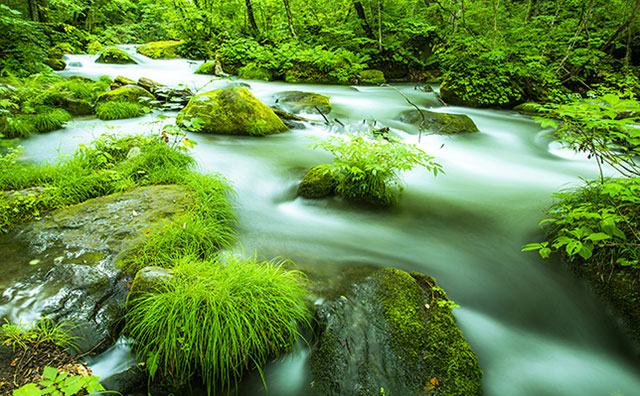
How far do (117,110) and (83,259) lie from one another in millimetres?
4857

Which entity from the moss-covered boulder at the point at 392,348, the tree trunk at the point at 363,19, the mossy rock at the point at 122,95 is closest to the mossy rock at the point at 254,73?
the mossy rock at the point at 122,95

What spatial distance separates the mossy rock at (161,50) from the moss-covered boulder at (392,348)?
14.8 meters

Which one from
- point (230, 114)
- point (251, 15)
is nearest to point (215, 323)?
point (230, 114)

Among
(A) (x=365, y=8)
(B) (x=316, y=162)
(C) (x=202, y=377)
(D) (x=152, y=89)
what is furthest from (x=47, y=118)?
(A) (x=365, y=8)

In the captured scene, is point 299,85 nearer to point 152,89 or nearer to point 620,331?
point 152,89

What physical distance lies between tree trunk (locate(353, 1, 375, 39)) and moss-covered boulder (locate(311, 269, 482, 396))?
13351mm

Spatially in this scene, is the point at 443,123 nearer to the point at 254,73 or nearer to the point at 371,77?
the point at 371,77

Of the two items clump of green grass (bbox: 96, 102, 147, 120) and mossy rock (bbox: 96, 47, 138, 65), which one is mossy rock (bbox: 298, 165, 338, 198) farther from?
mossy rock (bbox: 96, 47, 138, 65)

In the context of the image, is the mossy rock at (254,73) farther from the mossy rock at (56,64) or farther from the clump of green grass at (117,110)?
the mossy rock at (56,64)

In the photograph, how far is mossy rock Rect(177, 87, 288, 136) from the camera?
5.62 metres

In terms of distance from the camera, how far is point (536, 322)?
2.40 metres

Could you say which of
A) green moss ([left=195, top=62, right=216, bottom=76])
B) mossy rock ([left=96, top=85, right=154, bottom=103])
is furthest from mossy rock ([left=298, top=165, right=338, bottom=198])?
green moss ([left=195, top=62, right=216, bottom=76])

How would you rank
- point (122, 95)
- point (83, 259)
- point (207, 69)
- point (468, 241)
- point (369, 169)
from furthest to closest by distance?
point (207, 69) → point (122, 95) → point (369, 169) → point (468, 241) → point (83, 259)

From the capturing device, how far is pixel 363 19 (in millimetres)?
12695
